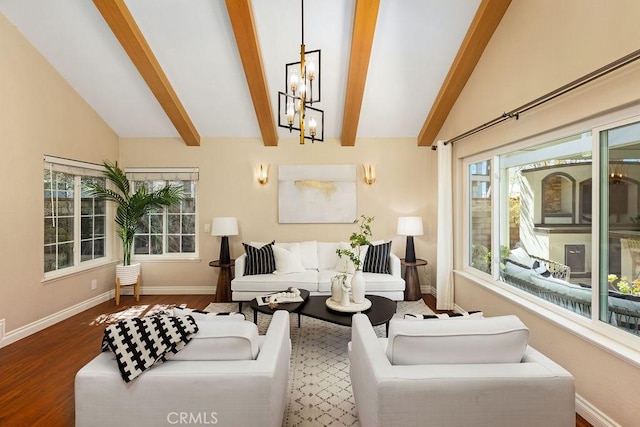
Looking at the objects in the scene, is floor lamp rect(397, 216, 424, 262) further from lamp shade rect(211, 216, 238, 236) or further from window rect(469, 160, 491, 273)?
lamp shade rect(211, 216, 238, 236)

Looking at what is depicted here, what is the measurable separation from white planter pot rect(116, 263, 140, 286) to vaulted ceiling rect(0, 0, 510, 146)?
210 centimetres

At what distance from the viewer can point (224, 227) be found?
4785 millimetres

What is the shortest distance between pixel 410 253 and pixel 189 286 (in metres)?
3.52

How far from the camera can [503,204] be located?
3.62 meters

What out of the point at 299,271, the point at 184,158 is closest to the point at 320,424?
the point at 299,271

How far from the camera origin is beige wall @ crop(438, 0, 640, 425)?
1.96 metres

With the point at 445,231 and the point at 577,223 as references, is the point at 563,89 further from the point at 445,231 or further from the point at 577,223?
the point at 445,231

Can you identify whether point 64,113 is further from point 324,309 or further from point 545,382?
point 545,382

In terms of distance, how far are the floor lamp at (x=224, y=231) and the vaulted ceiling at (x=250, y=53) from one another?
1424mm

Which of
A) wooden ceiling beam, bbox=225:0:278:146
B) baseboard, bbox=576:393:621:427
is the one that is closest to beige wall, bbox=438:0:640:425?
baseboard, bbox=576:393:621:427

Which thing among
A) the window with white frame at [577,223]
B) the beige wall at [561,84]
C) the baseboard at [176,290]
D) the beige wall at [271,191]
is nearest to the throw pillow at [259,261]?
the beige wall at [271,191]

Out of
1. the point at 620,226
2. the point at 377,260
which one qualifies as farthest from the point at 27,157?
the point at 620,226

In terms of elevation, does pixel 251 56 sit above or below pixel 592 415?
above

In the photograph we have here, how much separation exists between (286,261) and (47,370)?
2627 mm
